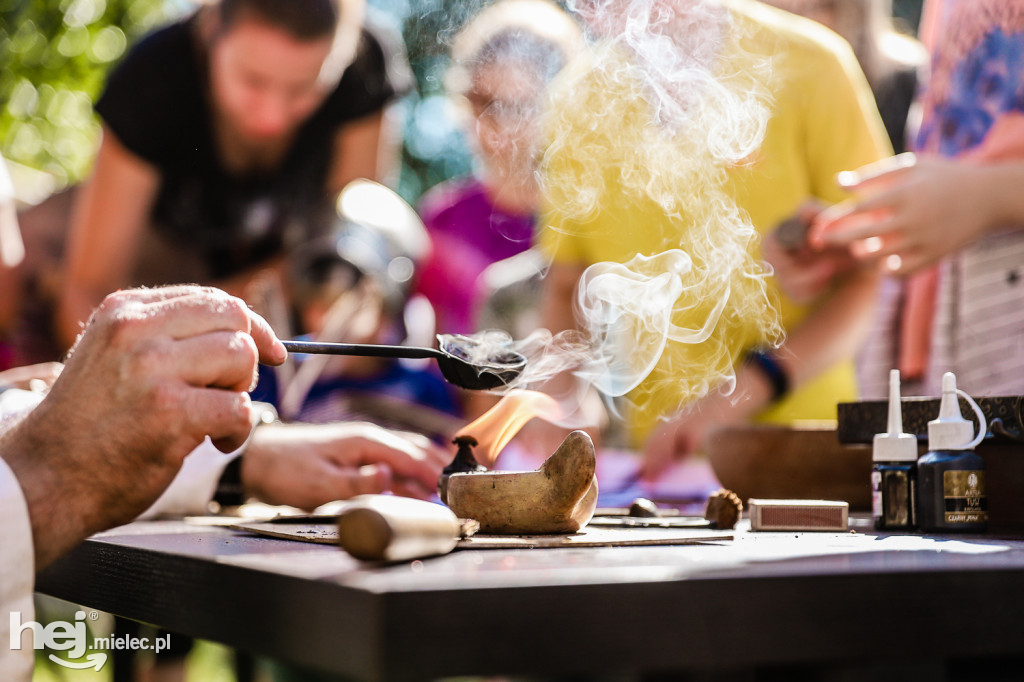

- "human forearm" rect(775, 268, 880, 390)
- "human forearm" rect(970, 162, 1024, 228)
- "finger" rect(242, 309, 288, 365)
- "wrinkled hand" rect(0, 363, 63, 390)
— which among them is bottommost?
"finger" rect(242, 309, 288, 365)

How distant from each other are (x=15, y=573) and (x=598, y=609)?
64 centimetres

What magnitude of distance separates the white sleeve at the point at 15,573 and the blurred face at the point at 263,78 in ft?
9.28

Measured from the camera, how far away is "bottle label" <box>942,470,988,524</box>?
149 cm

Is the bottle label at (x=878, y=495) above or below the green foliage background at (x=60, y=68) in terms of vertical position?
below

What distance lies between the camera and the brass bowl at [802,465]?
2.03 m

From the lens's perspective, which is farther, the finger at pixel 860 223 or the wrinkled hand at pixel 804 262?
the wrinkled hand at pixel 804 262

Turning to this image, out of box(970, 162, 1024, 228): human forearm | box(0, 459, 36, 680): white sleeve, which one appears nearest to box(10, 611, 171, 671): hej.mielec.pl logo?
box(0, 459, 36, 680): white sleeve

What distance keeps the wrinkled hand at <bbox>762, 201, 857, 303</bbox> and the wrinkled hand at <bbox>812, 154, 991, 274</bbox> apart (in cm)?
25

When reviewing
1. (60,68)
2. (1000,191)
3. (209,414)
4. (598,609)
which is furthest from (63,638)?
(60,68)

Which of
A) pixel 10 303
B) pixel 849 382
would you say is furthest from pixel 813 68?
pixel 10 303

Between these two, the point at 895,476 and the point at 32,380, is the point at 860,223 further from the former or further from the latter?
the point at 32,380

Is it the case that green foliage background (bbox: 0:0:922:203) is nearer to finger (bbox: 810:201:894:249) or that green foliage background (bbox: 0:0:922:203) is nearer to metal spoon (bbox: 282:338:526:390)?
finger (bbox: 810:201:894:249)

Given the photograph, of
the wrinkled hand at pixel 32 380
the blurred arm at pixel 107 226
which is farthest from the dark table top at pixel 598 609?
the blurred arm at pixel 107 226

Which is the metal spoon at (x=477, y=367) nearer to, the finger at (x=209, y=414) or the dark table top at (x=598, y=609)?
the finger at (x=209, y=414)
